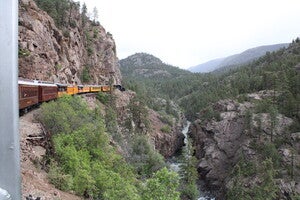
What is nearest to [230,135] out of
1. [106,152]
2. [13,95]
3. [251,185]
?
[251,185]

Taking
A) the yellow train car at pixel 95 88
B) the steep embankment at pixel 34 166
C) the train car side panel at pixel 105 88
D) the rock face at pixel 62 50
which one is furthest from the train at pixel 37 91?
the train car side panel at pixel 105 88

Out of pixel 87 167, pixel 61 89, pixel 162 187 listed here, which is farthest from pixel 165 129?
pixel 162 187

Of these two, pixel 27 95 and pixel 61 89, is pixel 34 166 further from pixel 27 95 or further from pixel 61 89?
pixel 61 89

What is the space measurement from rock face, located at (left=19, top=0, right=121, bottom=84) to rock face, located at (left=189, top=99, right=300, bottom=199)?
85.6 ft

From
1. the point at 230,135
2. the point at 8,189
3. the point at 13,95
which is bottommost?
the point at 230,135

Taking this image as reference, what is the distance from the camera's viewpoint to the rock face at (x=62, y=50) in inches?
1796

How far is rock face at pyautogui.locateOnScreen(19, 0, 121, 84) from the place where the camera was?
1796 inches

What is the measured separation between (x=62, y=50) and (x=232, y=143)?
123 ft

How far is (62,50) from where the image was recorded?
2451 inches

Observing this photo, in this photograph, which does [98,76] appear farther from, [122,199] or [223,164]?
[122,199]

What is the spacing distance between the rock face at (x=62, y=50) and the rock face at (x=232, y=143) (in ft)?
85.6

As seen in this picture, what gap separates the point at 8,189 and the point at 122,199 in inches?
→ 643

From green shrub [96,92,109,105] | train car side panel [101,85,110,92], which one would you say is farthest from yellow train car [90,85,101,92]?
train car side panel [101,85,110,92]

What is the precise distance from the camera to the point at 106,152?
27031 mm
